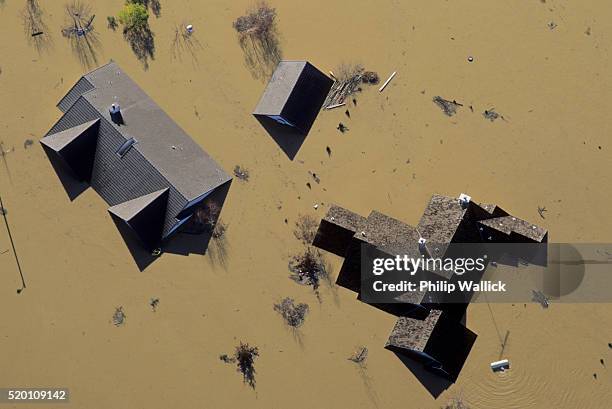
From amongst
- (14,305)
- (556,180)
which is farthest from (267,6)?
(14,305)

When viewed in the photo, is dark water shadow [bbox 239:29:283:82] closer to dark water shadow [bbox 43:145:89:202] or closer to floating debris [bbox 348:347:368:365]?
dark water shadow [bbox 43:145:89:202]

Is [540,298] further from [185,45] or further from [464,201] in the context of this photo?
[185,45]

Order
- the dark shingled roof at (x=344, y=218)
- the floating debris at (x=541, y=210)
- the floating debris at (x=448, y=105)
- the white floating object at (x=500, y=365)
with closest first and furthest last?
the white floating object at (x=500, y=365), the dark shingled roof at (x=344, y=218), the floating debris at (x=541, y=210), the floating debris at (x=448, y=105)

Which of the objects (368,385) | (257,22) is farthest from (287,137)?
(368,385)

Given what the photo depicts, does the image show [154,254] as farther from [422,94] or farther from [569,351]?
[569,351]

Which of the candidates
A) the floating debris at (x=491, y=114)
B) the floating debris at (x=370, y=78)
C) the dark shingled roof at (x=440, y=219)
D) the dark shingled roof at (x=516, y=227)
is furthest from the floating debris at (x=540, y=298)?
the floating debris at (x=370, y=78)

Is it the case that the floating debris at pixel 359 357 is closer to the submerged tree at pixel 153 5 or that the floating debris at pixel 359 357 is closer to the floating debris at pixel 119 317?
the floating debris at pixel 119 317
